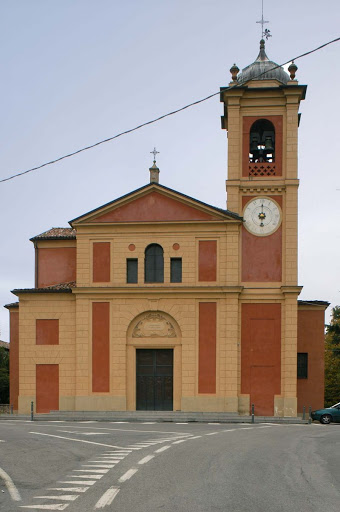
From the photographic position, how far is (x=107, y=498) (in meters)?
10.2

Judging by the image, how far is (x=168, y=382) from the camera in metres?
35.4

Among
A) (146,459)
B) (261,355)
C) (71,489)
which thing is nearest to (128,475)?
(71,489)

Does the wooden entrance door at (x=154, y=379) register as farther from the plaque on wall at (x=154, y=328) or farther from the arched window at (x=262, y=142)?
the arched window at (x=262, y=142)

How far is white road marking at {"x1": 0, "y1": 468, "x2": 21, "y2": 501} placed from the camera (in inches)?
414

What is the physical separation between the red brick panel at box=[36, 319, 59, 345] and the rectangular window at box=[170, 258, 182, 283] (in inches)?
251

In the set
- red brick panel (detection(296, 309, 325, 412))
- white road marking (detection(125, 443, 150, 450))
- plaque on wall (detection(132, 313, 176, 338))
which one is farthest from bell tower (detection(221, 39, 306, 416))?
white road marking (detection(125, 443, 150, 450))

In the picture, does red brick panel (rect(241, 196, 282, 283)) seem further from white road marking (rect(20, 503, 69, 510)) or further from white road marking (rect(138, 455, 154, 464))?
white road marking (rect(20, 503, 69, 510))

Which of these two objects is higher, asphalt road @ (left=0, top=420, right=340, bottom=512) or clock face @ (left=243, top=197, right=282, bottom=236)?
clock face @ (left=243, top=197, right=282, bottom=236)

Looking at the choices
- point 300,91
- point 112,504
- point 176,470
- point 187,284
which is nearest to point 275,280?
point 187,284

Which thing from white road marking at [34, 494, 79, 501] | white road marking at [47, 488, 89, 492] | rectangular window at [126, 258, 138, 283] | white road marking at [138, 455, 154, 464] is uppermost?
rectangular window at [126, 258, 138, 283]

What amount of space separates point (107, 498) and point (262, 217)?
26.4m

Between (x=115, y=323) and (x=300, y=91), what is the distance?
14803 mm

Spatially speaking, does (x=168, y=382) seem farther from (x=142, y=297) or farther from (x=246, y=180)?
(x=246, y=180)

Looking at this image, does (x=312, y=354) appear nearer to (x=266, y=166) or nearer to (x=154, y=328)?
(x=154, y=328)
